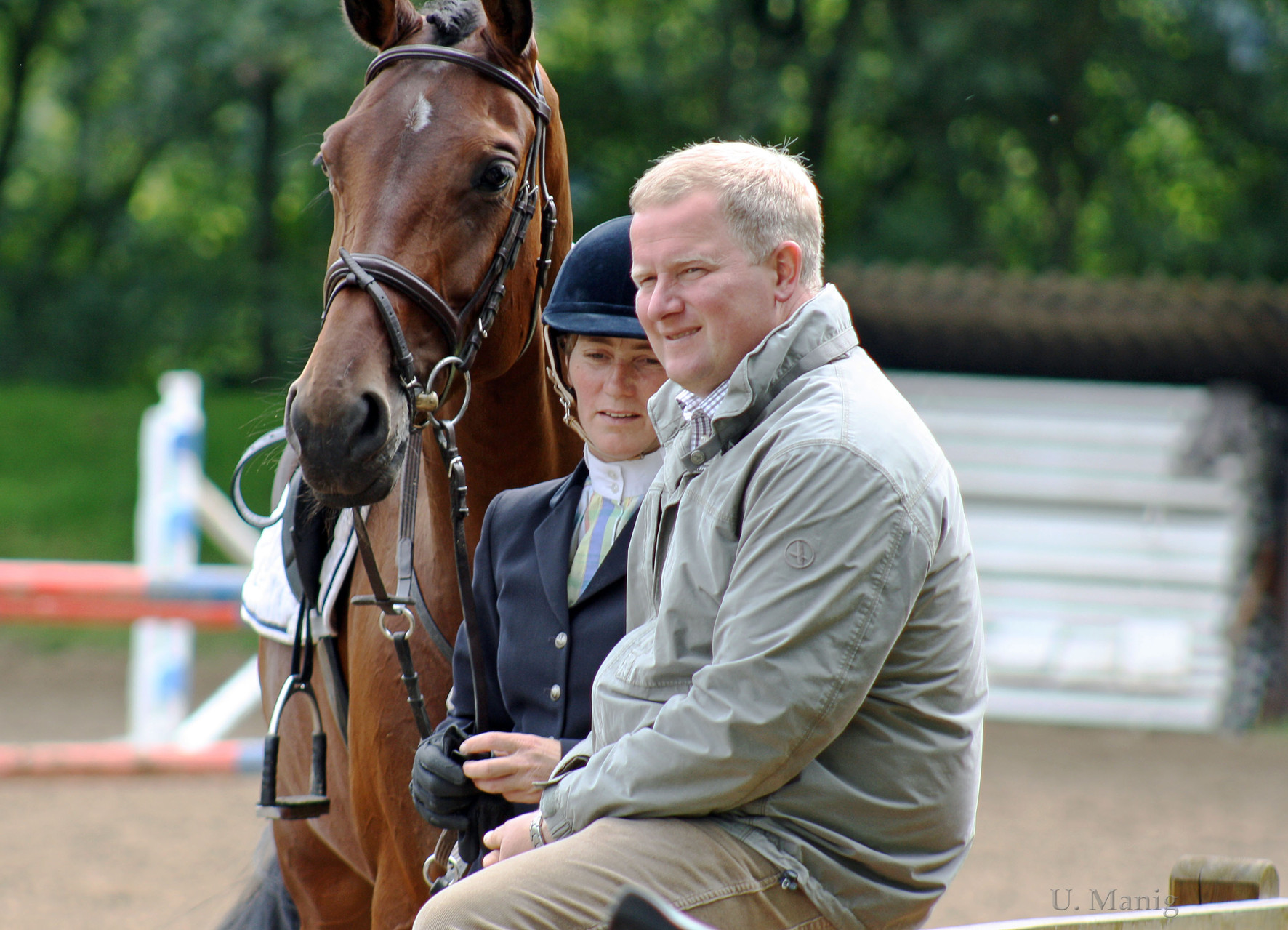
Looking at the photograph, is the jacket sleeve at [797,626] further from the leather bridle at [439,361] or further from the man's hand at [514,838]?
the leather bridle at [439,361]

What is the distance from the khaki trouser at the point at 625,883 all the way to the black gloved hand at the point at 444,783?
0.41 meters

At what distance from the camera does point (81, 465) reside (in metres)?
14.2

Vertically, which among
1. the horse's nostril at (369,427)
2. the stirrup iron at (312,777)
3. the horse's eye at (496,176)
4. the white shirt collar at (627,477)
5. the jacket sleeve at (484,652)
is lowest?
the stirrup iron at (312,777)

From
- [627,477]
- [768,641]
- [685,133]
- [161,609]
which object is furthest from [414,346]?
[685,133]

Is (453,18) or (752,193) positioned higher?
(453,18)

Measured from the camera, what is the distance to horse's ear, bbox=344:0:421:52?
2.34 meters

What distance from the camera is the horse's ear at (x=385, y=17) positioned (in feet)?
7.66

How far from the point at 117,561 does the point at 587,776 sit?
12.2 metres

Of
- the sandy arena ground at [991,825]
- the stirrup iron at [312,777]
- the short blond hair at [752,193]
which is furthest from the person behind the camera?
the sandy arena ground at [991,825]

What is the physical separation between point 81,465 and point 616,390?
44.3 feet

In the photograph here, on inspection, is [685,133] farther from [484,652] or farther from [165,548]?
[484,652]

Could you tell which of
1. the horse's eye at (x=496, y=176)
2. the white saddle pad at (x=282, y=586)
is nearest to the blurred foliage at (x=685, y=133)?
the white saddle pad at (x=282, y=586)

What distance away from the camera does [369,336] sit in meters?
2.00

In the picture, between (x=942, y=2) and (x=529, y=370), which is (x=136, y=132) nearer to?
(x=942, y=2)
